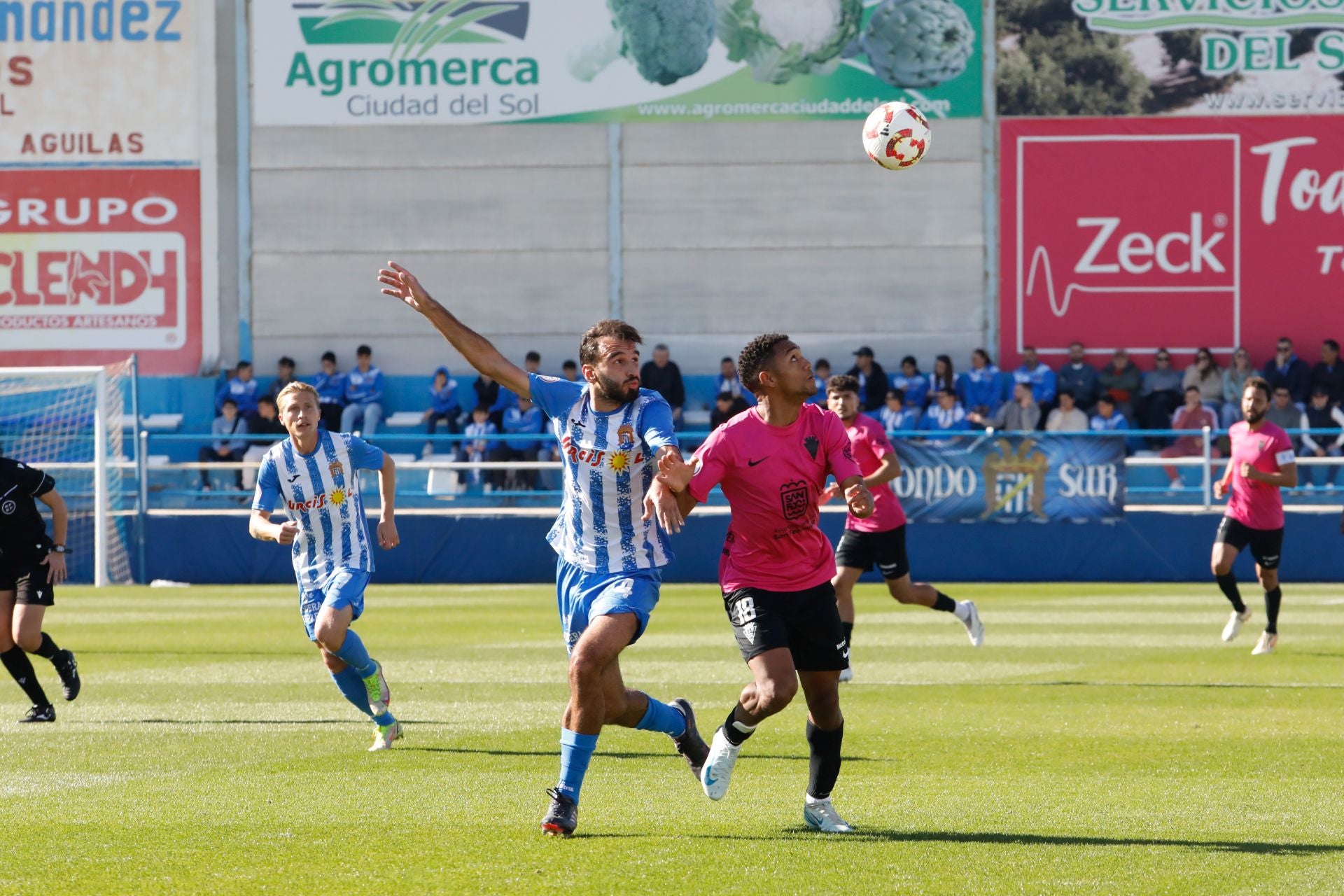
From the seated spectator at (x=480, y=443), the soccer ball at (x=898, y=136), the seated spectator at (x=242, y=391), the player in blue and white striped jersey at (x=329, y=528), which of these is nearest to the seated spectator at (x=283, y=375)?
the seated spectator at (x=242, y=391)

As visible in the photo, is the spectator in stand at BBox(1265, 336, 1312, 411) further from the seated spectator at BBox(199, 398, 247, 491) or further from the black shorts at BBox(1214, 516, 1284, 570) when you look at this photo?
the seated spectator at BBox(199, 398, 247, 491)

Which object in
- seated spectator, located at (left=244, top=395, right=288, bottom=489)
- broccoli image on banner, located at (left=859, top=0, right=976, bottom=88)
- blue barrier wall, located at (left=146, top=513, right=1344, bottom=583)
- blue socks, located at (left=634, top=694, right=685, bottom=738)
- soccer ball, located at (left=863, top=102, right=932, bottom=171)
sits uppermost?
broccoli image on banner, located at (left=859, top=0, right=976, bottom=88)

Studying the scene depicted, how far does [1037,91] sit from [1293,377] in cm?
704

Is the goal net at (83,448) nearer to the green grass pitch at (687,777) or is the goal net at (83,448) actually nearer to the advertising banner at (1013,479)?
the green grass pitch at (687,777)

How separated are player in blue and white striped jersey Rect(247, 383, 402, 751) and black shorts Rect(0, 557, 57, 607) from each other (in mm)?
2098

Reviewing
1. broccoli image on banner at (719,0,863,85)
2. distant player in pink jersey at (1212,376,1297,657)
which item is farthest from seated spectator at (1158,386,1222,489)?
distant player in pink jersey at (1212,376,1297,657)

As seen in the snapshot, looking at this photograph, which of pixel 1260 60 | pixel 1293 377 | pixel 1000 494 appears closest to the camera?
pixel 1000 494

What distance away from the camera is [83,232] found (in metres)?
32.5

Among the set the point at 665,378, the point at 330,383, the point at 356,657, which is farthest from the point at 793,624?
the point at 330,383

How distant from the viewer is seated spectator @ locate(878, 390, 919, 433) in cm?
2695

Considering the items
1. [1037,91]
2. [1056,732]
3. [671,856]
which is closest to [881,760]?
[1056,732]

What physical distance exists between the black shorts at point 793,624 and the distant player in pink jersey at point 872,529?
201 inches

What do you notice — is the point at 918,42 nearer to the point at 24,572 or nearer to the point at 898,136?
the point at 898,136

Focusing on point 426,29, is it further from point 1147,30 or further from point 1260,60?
point 1260,60
